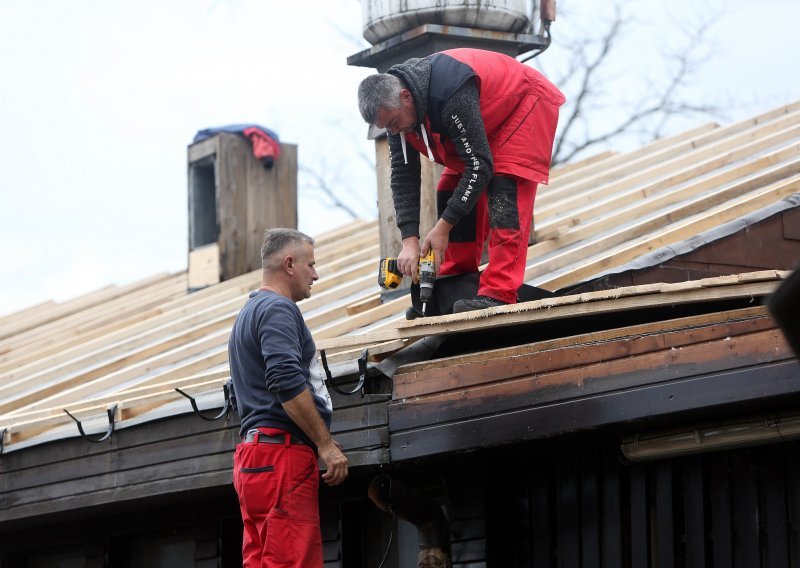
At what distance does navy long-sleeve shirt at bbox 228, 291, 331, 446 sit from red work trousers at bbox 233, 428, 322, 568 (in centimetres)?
9

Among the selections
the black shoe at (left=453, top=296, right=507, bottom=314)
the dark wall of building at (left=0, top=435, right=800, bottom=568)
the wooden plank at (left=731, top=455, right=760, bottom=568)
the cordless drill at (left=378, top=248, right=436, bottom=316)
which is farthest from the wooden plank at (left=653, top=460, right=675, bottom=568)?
the cordless drill at (left=378, top=248, right=436, bottom=316)

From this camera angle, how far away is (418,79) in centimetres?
584

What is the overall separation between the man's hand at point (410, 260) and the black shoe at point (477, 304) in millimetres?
304

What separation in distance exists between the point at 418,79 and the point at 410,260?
32.2 inches

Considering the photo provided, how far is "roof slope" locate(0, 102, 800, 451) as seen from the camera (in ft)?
22.1

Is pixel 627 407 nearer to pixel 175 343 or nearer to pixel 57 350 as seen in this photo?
pixel 175 343

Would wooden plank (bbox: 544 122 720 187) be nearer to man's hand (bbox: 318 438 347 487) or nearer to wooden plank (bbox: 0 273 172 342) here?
wooden plank (bbox: 0 273 172 342)

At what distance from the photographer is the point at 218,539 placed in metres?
7.64

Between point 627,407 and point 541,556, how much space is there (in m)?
1.20

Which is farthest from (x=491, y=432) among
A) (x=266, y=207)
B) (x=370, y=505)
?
(x=266, y=207)

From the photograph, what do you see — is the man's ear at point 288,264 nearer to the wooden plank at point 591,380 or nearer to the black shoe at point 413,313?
the wooden plank at point 591,380

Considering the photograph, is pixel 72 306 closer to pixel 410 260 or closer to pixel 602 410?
pixel 410 260

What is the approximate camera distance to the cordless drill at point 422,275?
20.0ft

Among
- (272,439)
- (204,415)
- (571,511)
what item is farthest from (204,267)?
(272,439)
